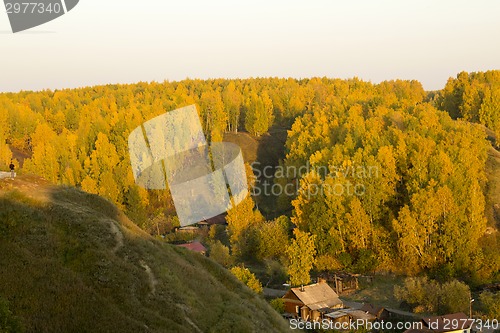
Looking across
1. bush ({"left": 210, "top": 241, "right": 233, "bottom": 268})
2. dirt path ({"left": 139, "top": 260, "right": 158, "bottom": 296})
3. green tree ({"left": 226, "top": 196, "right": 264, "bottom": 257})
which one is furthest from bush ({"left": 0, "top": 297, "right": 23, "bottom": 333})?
green tree ({"left": 226, "top": 196, "right": 264, "bottom": 257})

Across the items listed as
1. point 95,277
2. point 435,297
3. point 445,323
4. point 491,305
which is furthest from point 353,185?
point 95,277

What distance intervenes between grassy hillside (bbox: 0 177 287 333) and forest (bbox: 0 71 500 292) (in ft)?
71.9

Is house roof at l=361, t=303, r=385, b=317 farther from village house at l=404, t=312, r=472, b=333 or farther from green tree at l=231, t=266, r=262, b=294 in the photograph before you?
green tree at l=231, t=266, r=262, b=294

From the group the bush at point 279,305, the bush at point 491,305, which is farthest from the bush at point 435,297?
the bush at point 279,305

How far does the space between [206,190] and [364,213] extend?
85.5ft

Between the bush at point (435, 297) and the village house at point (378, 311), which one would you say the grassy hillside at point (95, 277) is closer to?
the village house at point (378, 311)

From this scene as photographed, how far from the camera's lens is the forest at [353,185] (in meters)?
49.3

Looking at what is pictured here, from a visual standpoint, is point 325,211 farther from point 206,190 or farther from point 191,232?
point 206,190

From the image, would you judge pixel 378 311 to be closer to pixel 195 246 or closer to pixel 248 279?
pixel 248 279

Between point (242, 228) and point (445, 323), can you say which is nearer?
point (445, 323)

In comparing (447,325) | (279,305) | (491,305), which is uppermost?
(279,305)

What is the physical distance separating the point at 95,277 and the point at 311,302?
23.6 m

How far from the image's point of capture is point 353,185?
183 ft

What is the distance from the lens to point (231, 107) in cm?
10444
